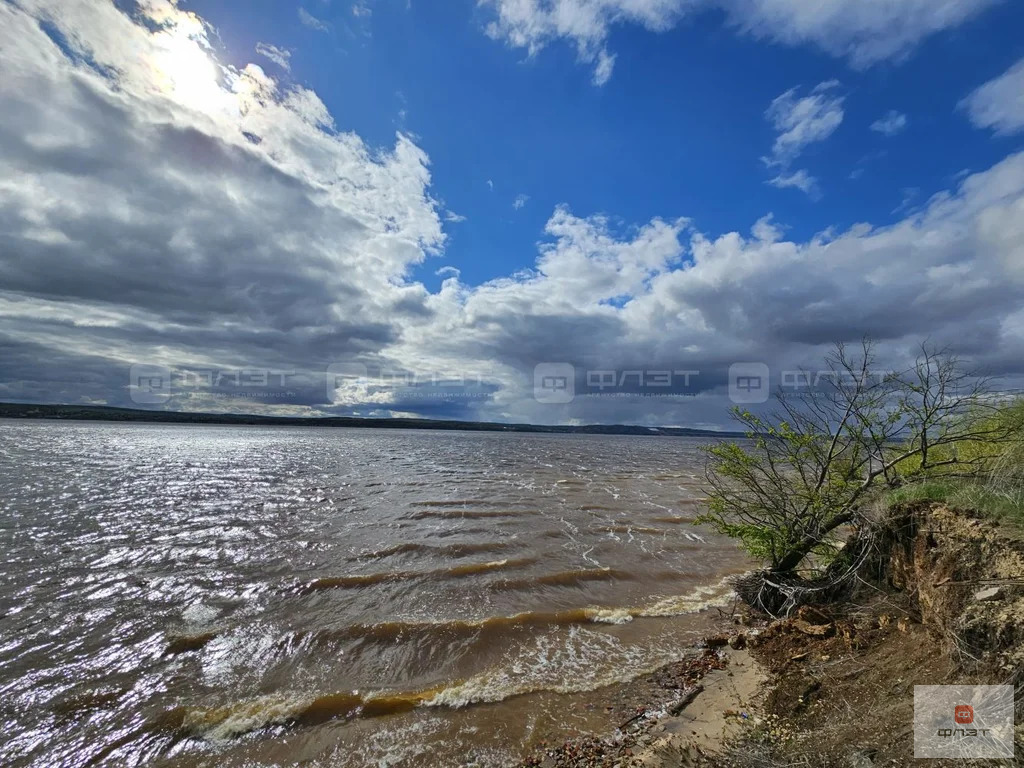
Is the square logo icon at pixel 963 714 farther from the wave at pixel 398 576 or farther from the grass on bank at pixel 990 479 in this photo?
the wave at pixel 398 576

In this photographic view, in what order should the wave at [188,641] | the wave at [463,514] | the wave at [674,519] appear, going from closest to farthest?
the wave at [188,641] < the wave at [463,514] < the wave at [674,519]

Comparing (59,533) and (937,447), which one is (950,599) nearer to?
(937,447)

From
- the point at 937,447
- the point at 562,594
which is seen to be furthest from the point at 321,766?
the point at 937,447

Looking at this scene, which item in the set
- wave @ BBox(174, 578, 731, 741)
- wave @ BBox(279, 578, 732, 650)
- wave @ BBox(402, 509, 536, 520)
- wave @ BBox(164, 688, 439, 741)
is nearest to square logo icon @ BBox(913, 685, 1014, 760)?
wave @ BBox(174, 578, 731, 741)

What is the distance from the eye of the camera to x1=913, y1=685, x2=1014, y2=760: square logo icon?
11.3ft

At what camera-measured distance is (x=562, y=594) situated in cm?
1069

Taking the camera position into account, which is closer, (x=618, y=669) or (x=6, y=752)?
(x=6, y=752)

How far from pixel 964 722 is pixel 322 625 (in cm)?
963

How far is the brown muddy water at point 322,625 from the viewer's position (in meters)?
5.80

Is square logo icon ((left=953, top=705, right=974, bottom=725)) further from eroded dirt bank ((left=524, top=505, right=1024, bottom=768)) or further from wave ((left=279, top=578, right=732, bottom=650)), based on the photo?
wave ((left=279, top=578, right=732, bottom=650))

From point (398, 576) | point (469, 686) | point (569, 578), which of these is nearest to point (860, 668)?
point (469, 686)

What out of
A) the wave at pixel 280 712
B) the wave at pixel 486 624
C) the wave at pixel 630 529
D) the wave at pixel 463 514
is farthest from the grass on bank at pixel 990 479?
the wave at pixel 463 514

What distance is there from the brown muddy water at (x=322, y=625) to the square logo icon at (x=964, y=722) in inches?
143

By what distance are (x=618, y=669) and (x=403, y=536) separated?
31.5 feet
